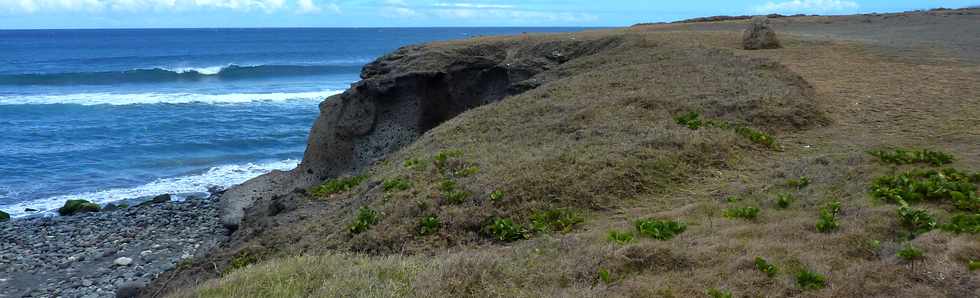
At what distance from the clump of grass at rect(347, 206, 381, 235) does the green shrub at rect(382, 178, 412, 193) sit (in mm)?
786

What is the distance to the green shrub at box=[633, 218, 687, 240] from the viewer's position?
6621 mm

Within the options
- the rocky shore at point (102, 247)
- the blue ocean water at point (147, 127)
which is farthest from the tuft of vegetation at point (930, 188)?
the blue ocean water at point (147, 127)

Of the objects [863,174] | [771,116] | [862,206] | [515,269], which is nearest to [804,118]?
[771,116]

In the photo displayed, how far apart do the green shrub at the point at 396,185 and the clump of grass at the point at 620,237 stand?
9.66ft

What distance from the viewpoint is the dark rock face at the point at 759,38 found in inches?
645

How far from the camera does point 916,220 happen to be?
20.7ft

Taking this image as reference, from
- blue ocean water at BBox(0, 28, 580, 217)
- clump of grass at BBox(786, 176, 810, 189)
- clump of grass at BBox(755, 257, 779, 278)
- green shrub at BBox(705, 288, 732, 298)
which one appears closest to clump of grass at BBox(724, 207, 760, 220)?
clump of grass at BBox(786, 176, 810, 189)

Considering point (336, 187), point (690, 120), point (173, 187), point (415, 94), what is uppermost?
point (690, 120)

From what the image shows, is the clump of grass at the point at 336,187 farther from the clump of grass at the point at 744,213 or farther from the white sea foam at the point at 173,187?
the white sea foam at the point at 173,187

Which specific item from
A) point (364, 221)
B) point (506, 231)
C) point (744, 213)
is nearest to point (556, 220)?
point (506, 231)

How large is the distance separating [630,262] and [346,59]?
7206 cm

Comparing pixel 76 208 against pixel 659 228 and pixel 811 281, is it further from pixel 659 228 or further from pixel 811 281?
pixel 811 281

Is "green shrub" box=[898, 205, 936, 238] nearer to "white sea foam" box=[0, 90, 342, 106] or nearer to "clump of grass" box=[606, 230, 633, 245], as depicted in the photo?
"clump of grass" box=[606, 230, 633, 245]

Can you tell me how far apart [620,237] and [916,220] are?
7.12 ft
